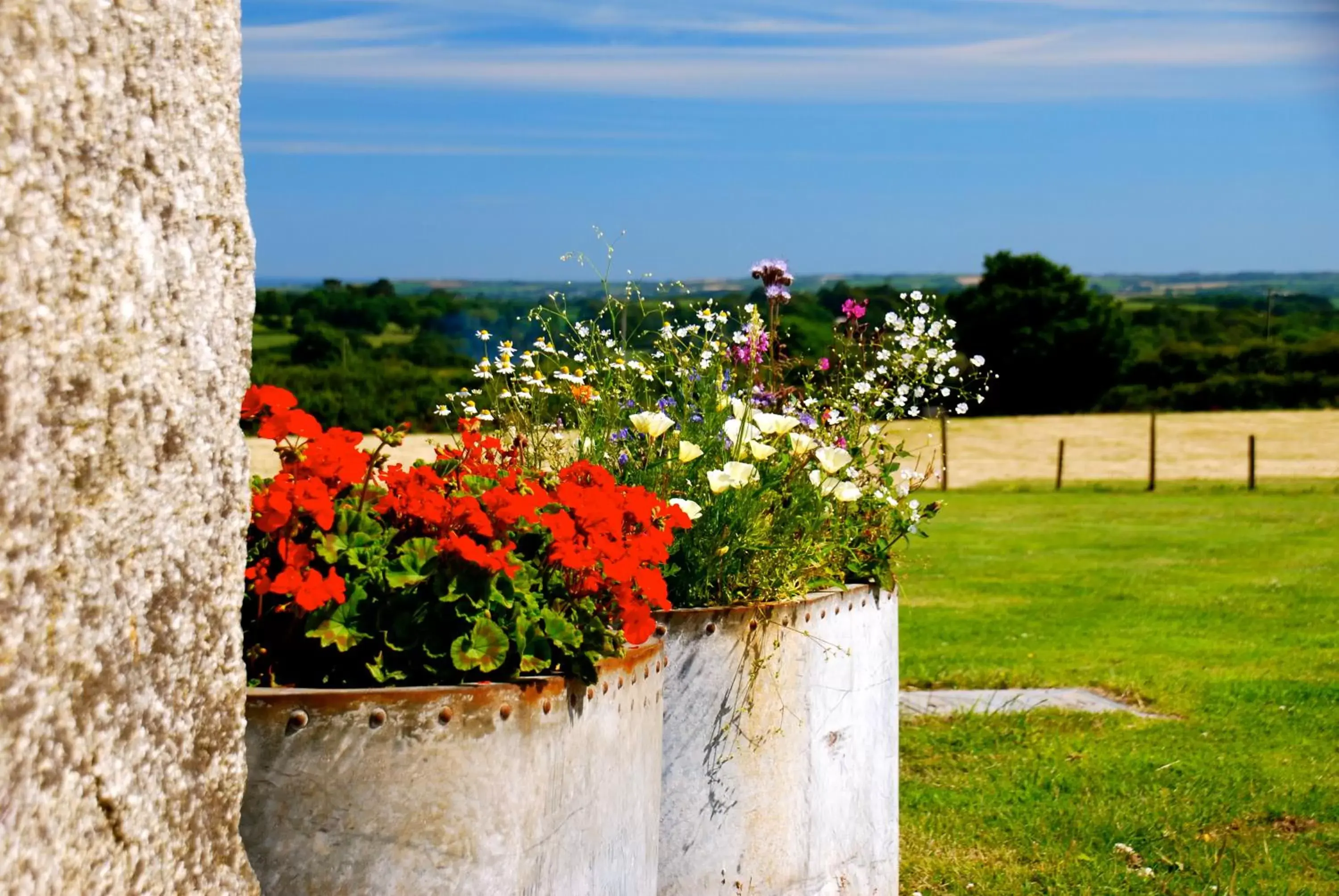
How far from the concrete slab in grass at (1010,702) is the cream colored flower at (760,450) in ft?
11.8

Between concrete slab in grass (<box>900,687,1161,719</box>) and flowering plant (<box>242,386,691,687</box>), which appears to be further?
concrete slab in grass (<box>900,687,1161,719</box>)

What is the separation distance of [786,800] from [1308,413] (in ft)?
140

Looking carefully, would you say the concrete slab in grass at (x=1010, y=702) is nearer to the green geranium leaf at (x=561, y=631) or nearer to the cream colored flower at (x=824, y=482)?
the cream colored flower at (x=824, y=482)

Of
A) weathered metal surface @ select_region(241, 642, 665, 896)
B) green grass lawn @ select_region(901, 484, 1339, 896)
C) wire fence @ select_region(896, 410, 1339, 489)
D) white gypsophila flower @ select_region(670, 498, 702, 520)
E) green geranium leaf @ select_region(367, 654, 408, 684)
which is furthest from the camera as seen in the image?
wire fence @ select_region(896, 410, 1339, 489)

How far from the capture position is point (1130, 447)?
33.9 metres

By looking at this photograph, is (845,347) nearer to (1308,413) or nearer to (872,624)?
(872,624)

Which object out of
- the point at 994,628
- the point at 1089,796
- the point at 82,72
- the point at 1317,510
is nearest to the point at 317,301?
the point at 1317,510

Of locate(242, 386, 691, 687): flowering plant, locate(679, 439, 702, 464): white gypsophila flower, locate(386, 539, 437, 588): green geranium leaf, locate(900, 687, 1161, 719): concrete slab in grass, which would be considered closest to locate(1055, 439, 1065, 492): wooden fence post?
locate(900, 687, 1161, 719): concrete slab in grass

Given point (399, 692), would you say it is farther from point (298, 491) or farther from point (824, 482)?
point (824, 482)

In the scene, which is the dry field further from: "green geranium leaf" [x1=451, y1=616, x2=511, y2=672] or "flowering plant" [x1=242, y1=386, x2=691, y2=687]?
"green geranium leaf" [x1=451, y1=616, x2=511, y2=672]

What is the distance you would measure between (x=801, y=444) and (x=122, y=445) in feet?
7.68

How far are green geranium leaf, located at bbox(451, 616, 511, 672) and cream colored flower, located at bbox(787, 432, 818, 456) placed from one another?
153 centimetres

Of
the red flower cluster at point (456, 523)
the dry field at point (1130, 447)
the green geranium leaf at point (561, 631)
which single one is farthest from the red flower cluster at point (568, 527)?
the dry field at point (1130, 447)

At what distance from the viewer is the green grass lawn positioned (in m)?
5.20
